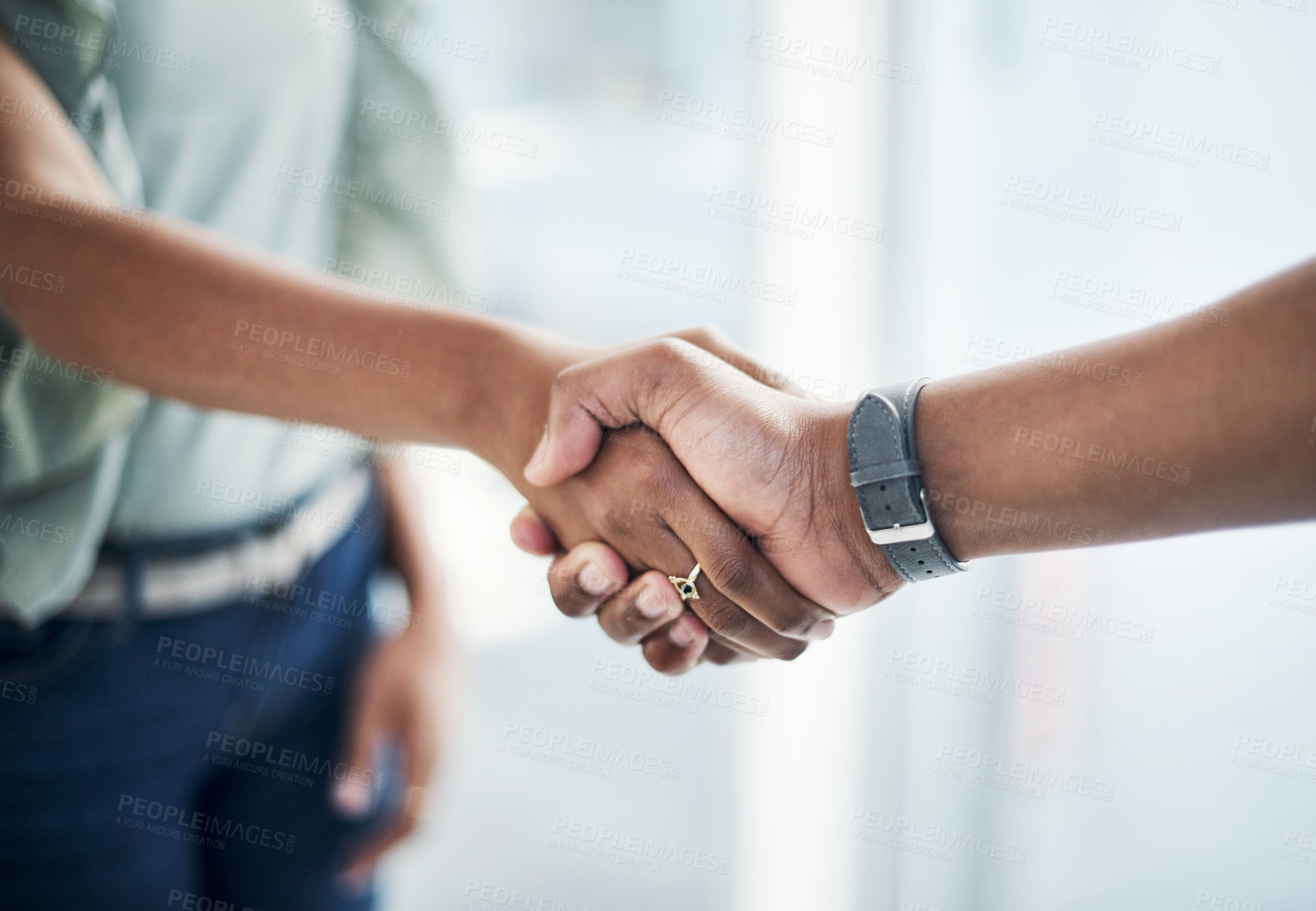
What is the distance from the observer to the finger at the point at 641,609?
3.25 ft

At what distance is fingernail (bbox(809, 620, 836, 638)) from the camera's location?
1013 millimetres

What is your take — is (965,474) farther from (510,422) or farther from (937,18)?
(937,18)

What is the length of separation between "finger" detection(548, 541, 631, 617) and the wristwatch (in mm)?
306

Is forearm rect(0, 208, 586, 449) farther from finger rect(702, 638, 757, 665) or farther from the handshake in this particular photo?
finger rect(702, 638, 757, 665)

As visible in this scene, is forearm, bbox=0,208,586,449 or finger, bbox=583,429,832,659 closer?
forearm, bbox=0,208,586,449

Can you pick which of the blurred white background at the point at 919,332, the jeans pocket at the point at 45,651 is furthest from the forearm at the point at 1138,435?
the jeans pocket at the point at 45,651

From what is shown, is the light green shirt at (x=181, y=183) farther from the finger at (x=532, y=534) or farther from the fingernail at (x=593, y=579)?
the fingernail at (x=593, y=579)

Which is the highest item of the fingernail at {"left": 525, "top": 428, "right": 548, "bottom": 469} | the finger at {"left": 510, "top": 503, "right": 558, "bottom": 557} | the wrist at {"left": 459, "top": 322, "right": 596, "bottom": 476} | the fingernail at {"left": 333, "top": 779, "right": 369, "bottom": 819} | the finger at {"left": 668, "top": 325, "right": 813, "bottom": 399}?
the finger at {"left": 668, "top": 325, "right": 813, "bottom": 399}

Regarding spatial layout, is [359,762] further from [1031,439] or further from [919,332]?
[919,332]

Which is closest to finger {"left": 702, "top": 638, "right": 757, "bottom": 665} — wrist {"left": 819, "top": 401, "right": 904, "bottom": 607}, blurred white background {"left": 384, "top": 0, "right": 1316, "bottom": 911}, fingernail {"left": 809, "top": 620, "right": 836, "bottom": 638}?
fingernail {"left": 809, "top": 620, "right": 836, "bottom": 638}

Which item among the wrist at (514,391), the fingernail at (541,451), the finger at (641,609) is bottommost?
the finger at (641,609)

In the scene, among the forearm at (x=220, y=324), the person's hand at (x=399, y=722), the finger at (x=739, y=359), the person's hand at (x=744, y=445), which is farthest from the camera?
the person's hand at (x=399, y=722)

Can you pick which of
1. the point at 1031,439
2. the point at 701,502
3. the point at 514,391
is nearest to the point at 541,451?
the point at 514,391

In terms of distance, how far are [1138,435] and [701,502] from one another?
1.44 feet
